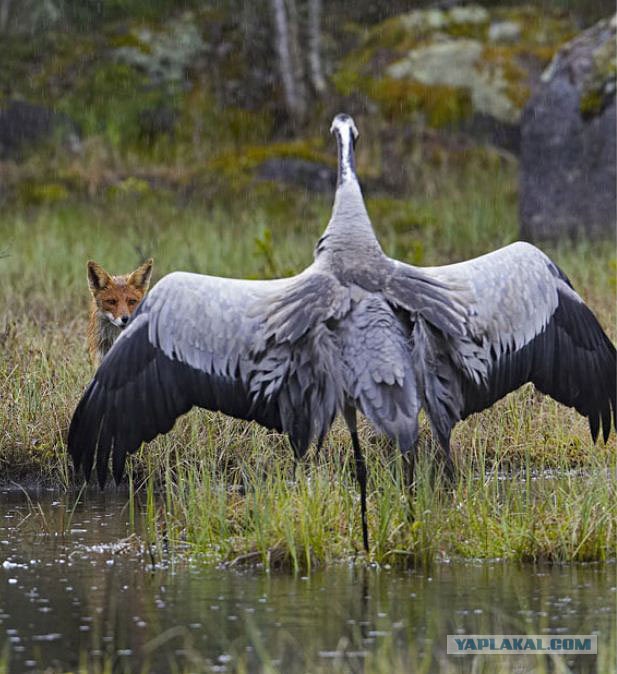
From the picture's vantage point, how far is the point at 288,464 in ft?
23.6

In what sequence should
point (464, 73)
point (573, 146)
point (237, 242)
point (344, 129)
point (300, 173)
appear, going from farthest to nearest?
point (464, 73)
point (300, 173)
point (573, 146)
point (237, 242)
point (344, 129)

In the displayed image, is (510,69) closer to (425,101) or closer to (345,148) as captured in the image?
(425,101)

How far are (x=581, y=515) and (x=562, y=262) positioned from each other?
244 inches

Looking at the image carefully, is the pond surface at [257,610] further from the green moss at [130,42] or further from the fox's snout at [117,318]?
the green moss at [130,42]

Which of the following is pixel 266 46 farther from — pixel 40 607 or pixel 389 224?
pixel 40 607

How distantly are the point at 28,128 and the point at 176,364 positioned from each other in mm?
12163

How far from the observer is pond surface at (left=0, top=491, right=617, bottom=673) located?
4.72 m

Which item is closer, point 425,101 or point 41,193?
point 41,193

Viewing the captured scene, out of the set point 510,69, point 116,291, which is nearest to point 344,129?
point 116,291

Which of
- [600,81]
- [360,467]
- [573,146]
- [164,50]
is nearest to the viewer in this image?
[360,467]

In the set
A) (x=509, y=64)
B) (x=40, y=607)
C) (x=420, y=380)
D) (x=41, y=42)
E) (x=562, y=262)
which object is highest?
(x=41, y=42)

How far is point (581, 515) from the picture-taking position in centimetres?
579

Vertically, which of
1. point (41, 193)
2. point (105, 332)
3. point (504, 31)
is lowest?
point (105, 332)

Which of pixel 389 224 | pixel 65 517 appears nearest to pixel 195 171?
pixel 389 224
